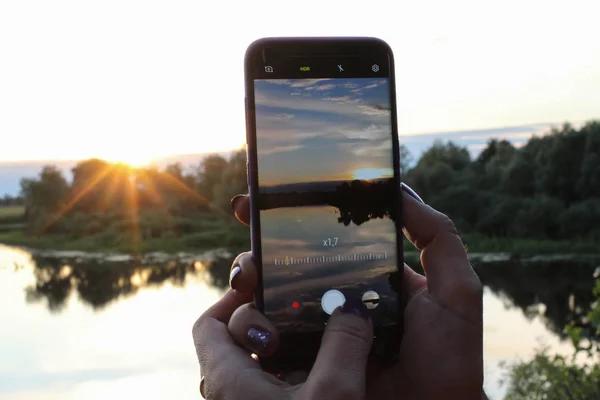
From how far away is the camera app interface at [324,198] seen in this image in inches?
22.6

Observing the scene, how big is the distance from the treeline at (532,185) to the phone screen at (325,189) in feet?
5.72

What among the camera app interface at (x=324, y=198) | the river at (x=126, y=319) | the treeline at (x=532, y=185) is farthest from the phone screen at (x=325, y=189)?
the treeline at (x=532, y=185)

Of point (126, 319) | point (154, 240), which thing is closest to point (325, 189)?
point (126, 319)

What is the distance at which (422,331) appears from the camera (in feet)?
1.84

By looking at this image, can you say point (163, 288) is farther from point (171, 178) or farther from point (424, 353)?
point (424, 353)

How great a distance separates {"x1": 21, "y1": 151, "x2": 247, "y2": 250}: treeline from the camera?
6.72ft

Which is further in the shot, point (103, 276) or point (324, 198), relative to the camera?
point (103, 276)

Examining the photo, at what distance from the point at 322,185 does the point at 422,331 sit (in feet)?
0.61

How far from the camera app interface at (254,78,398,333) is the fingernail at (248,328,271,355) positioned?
0.13ft

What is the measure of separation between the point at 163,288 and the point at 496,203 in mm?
1523

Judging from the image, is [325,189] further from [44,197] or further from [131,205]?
[44,197]

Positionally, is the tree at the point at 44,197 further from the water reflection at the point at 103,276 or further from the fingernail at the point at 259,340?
the fingernail at the point at 259,340

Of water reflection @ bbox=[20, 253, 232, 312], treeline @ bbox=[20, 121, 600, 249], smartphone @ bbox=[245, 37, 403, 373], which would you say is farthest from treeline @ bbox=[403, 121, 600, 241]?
smartphone @ bbox=[245, 37, 403, 373]

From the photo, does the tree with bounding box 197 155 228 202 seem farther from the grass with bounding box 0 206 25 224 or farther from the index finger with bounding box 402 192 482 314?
the index finger with bounding box 402 192 482 314
